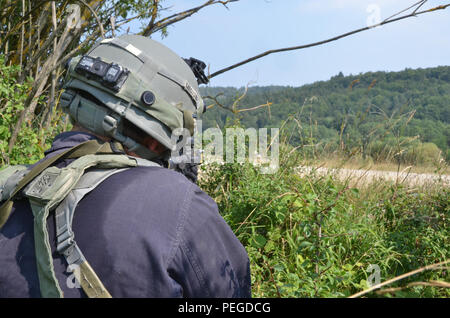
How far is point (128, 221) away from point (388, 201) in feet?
9.59

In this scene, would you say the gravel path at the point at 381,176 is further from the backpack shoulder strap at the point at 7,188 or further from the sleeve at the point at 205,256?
the backpack shoulder strap at the point at 7,188

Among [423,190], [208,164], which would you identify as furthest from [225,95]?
[423,190]

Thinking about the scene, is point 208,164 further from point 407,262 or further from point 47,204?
point 47,204

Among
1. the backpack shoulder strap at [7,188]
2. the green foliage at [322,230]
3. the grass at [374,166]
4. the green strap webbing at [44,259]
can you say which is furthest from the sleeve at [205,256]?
the grass at [374,166]

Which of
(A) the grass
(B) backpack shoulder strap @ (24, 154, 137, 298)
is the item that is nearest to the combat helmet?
(B) backpack shoulder strap @ (24, 154, 137, 298)

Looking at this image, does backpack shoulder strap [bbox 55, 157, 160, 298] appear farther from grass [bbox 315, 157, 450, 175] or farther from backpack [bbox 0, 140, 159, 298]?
grass [bbox 315, 157, 450, 175]

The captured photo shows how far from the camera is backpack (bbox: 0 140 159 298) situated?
4.03ft

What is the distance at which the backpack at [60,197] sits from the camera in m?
1.23

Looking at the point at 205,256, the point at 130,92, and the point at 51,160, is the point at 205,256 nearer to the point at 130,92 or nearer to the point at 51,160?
the point at 51,160

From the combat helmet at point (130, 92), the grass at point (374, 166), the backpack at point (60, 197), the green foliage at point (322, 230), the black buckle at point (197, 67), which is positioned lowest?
the green foliage at point (322, 230)

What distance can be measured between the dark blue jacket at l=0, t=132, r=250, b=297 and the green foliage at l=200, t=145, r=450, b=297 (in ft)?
2.96

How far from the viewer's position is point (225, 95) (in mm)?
4406

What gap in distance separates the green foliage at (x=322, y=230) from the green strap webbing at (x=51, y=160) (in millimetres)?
1245

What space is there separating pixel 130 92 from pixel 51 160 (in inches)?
18.6
